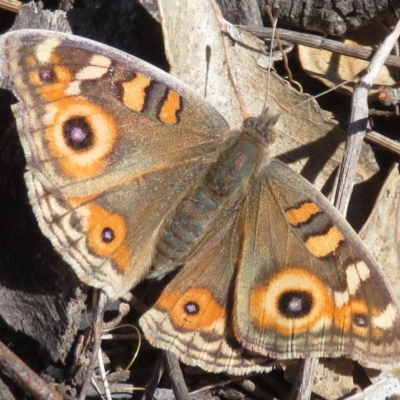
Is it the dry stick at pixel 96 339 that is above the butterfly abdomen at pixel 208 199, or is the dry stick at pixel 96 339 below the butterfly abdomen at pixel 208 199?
below

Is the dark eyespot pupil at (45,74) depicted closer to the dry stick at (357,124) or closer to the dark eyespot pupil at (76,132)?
the dark eyespot pupil at (76,132)

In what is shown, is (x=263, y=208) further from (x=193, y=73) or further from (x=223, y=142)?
(x=193, y=73)

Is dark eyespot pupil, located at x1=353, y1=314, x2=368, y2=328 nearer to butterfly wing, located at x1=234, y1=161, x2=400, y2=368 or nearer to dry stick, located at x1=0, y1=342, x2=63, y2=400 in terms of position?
butterfly wing, located at x1=234, y1=161, x2=400, y2=368

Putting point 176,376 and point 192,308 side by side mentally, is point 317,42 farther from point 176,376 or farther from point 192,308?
point 176,376

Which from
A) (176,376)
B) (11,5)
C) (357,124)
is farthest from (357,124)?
(11,5)

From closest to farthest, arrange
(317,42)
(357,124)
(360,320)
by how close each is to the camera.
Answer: (360,320)
(357,124)
(317,42)

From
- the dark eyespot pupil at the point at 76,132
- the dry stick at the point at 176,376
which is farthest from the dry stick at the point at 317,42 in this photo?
the dry stick at the point at 176,376
